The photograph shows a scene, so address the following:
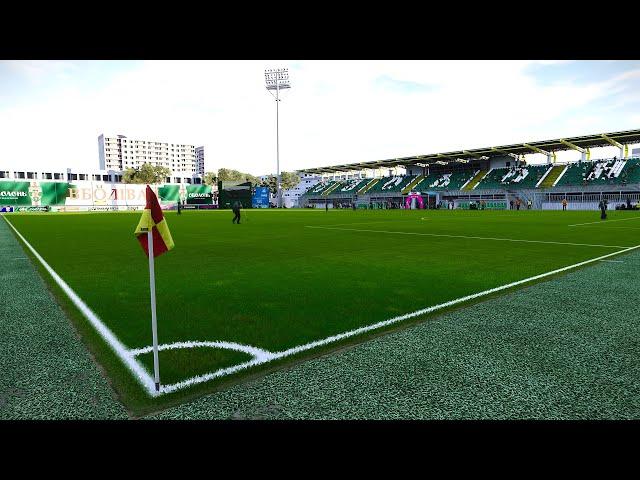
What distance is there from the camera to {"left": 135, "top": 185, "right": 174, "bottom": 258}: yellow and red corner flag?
319cm

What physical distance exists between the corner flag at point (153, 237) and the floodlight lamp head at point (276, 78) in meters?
75.6

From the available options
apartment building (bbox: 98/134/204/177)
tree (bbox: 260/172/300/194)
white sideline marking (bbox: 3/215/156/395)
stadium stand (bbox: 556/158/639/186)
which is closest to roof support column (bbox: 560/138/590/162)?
stadium stand (bbox: 556/158/639/186)

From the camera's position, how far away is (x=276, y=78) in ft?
241

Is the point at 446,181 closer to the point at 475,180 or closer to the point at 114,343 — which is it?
the point at 475,180

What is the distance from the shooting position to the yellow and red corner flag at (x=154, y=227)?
3.19 metres

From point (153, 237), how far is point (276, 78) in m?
75.9

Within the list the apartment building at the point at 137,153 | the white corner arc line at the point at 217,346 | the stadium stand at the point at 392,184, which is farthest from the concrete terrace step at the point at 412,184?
the apartment building at the point at 137,153

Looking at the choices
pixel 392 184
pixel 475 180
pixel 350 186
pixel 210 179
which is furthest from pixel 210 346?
pixel 210 179

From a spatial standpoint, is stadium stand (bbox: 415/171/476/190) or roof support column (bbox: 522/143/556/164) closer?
roof support column (bbox: 522/143/556/164)

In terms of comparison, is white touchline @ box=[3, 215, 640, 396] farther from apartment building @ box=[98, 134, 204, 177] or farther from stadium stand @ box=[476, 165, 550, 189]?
apartment building @ box=[98, 134, 204, 177]
